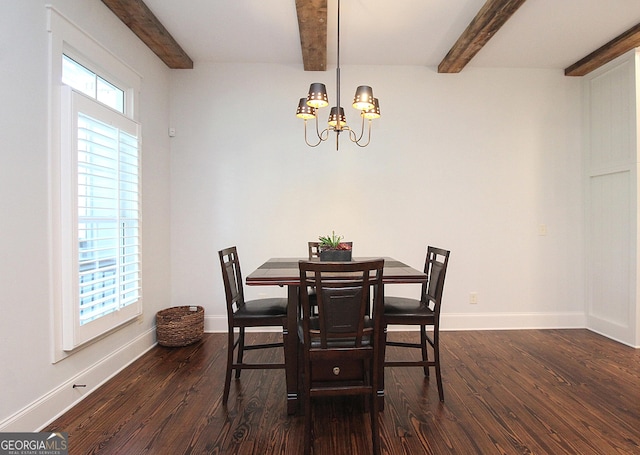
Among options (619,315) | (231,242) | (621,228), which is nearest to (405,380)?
(231,242)

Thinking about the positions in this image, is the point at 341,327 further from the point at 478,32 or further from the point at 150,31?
the point at 150,31

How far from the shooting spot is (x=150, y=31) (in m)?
2.88

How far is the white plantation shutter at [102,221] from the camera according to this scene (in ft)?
7.00

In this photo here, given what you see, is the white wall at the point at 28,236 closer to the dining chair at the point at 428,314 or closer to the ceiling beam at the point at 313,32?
the ceiling beam at the point at 313,32

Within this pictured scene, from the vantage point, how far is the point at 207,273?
3.66 metres

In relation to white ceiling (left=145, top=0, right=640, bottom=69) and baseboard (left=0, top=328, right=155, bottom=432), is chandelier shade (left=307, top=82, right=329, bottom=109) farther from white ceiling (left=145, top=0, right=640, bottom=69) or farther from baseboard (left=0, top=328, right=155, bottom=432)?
baseboard (left=0, top=328, right=155, bottom=432)

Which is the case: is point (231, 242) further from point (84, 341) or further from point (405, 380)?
point (405, 380)

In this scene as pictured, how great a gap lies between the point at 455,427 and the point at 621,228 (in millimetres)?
2840

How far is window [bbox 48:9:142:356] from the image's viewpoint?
81.2 inches

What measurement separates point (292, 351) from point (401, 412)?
0.75 m

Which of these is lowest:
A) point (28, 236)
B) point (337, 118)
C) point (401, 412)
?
point (401, 412)

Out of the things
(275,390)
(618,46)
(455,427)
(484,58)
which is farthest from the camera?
(484,58)

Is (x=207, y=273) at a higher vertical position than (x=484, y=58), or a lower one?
lower

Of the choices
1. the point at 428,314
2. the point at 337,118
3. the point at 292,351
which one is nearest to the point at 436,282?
the point at 428,314
